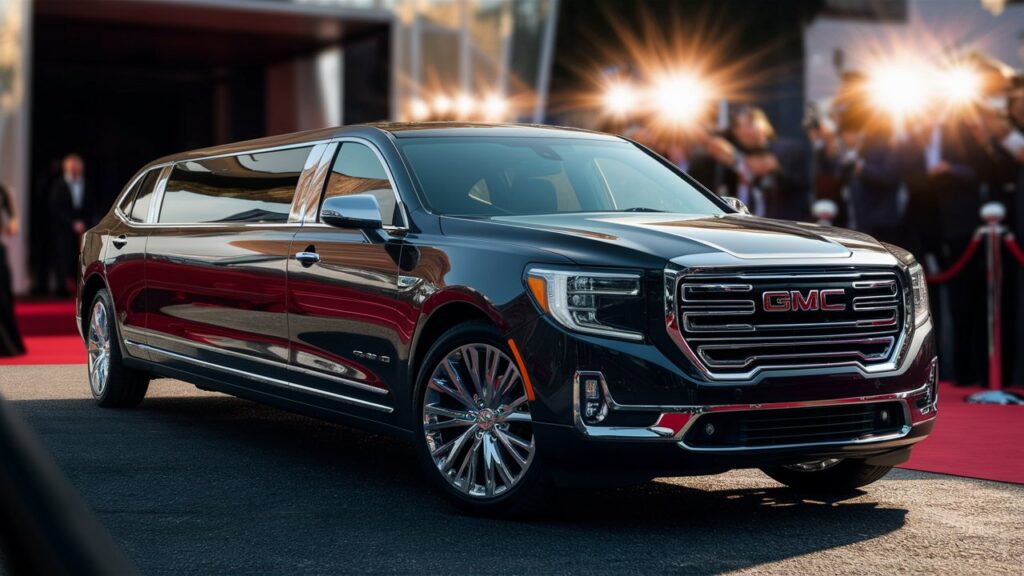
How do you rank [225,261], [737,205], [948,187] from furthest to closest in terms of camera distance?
[948,187], [225,261], [737,205]

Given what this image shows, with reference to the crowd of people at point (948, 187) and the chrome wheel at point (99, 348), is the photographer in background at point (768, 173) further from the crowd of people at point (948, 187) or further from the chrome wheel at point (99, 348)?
the chrome wheel at point (99, 348)

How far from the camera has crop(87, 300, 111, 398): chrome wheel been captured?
9.48 m

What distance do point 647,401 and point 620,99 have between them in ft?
54.5

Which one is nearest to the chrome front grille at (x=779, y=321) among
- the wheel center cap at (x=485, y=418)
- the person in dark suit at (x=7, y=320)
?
the wheel center cap at (x=485, y=418)

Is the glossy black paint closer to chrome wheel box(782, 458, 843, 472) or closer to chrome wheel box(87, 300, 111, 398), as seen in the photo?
chrome wheel box(782, 458, 843, 472)

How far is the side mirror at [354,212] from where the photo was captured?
6273 millimetres

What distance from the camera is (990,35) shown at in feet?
43.1

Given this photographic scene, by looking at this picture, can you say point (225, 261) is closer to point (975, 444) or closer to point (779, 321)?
point (779, 321)

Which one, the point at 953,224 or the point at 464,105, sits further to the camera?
the point at 464,105

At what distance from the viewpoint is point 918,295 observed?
597 centimetres

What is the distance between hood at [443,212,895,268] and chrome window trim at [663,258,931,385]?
45mm

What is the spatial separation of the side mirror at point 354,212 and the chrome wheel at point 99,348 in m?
3.60

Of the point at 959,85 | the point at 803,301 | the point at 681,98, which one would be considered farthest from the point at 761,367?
the point at 681,98

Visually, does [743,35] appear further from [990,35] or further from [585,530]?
[585,530]
